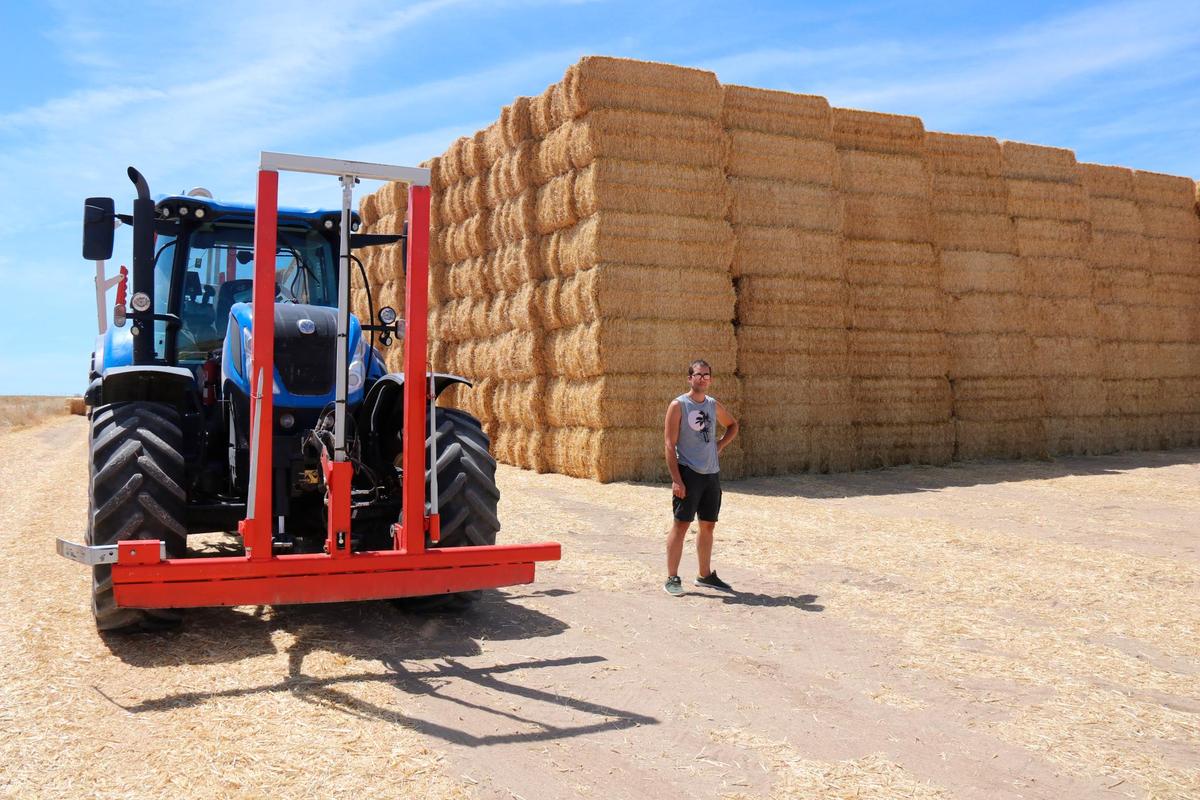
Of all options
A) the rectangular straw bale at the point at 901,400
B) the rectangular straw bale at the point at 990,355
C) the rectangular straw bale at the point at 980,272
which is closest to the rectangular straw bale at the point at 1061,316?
the rectangular straw bale at the point at 990,355

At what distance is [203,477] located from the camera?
5719mm

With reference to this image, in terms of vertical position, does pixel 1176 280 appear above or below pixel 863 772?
above

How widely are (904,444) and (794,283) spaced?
3.18 metres

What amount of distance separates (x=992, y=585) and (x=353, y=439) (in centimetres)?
443

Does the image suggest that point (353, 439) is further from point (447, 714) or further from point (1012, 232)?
point (1012, 232)

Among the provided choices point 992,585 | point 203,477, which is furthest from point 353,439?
point 992,585

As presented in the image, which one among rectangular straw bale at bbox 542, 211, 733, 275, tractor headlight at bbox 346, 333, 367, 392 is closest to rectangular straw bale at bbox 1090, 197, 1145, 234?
rectangular straw bale at bbox 542, 211, 733, 275

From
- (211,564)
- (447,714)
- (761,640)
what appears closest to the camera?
(447,714)

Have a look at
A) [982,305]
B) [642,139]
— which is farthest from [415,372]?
[982,305]

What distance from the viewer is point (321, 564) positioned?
15.7 feet

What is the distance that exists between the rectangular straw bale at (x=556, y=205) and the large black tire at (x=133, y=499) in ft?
27.9

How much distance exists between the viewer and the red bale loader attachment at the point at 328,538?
179 inches

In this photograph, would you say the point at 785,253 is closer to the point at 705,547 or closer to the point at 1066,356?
the point at 1066,356

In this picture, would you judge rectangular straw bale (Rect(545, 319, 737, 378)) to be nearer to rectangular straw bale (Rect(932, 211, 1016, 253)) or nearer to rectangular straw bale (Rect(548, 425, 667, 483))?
rectangular straw bale (Rect(548, 425, 667, 483))
